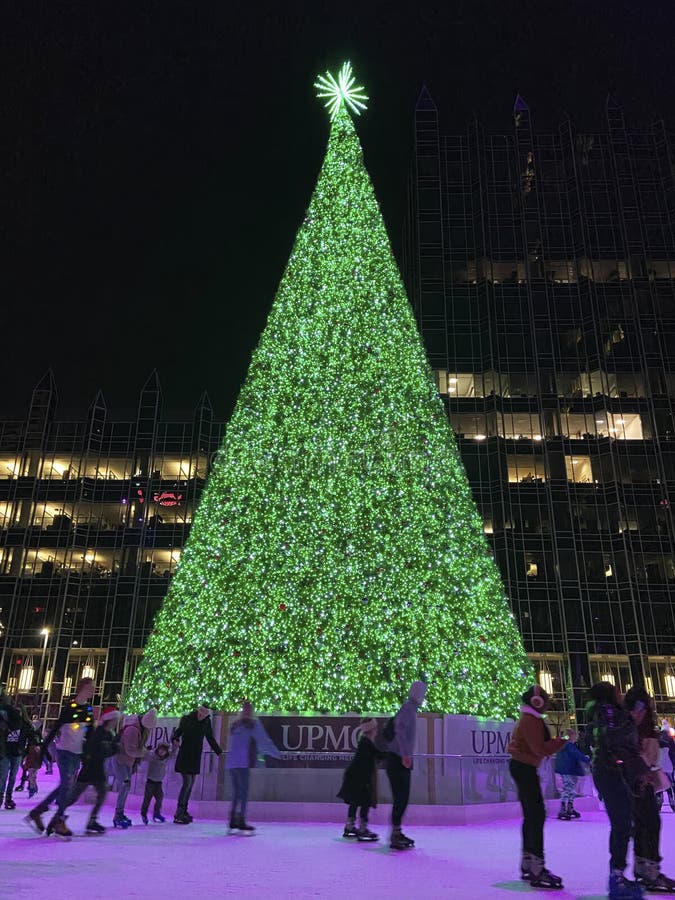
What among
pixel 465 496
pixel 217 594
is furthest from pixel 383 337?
pixel 217 594

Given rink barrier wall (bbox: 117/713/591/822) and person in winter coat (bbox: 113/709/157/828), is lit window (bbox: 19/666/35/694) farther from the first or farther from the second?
person in winter coat (bbox: 113/709/157/828)

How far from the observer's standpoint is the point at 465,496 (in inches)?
504

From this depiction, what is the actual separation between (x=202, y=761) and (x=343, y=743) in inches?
89.8

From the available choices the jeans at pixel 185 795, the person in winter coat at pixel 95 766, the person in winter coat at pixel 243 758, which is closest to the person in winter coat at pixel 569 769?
the person in winter coat at pixel 243 758

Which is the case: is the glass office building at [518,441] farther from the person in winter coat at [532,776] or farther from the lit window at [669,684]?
the person in winter coat at [532,776]

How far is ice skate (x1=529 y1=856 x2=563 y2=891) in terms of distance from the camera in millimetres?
5070

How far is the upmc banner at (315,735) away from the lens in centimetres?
1028

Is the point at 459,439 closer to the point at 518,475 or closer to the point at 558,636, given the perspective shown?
the point at 518,475

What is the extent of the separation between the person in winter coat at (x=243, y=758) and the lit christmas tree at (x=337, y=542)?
84.1 inches

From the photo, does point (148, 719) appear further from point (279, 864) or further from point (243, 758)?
point (279, 864)

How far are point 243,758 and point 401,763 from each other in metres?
2.07

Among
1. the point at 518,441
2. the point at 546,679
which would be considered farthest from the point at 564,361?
the point at 546,679

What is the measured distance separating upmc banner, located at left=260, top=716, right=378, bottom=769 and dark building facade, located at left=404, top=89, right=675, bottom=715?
2476cm

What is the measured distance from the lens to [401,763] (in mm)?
7074
